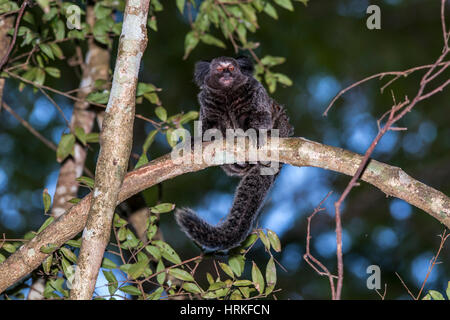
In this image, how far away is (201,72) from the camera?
5.02m

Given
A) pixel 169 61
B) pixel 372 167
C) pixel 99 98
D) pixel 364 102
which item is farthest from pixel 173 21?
pixel 372 167

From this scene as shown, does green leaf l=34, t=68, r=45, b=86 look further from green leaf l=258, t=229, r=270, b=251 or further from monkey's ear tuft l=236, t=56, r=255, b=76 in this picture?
green leaf l=258, t=229, r=270, b=251

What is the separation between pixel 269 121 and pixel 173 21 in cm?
465

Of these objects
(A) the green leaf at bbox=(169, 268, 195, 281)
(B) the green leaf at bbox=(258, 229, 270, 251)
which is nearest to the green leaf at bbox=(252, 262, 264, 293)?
(B) the green leaf at bbox=(258, 229, 270, 251)

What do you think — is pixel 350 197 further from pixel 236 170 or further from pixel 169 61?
pixel 236 170

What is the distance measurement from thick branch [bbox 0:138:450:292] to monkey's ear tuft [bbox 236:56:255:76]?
1646 millimetres

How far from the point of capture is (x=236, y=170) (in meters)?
4.62

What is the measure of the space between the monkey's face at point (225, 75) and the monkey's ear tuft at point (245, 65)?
0.08 metres

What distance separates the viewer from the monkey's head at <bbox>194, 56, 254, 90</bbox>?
184 inches

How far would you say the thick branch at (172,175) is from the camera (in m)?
3.16

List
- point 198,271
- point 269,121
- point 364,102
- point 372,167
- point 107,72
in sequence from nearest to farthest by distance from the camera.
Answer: point 372,167, point 269,121, point 107,72, point 198,271, point 364,102

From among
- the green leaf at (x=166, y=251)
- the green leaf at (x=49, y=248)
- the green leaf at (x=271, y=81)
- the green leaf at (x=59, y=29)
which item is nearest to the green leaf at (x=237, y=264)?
the green leaf at (x=166, y=251)

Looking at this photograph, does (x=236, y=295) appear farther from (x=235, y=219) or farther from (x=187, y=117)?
(x=187, y=117)

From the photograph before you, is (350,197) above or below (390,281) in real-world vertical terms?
above
